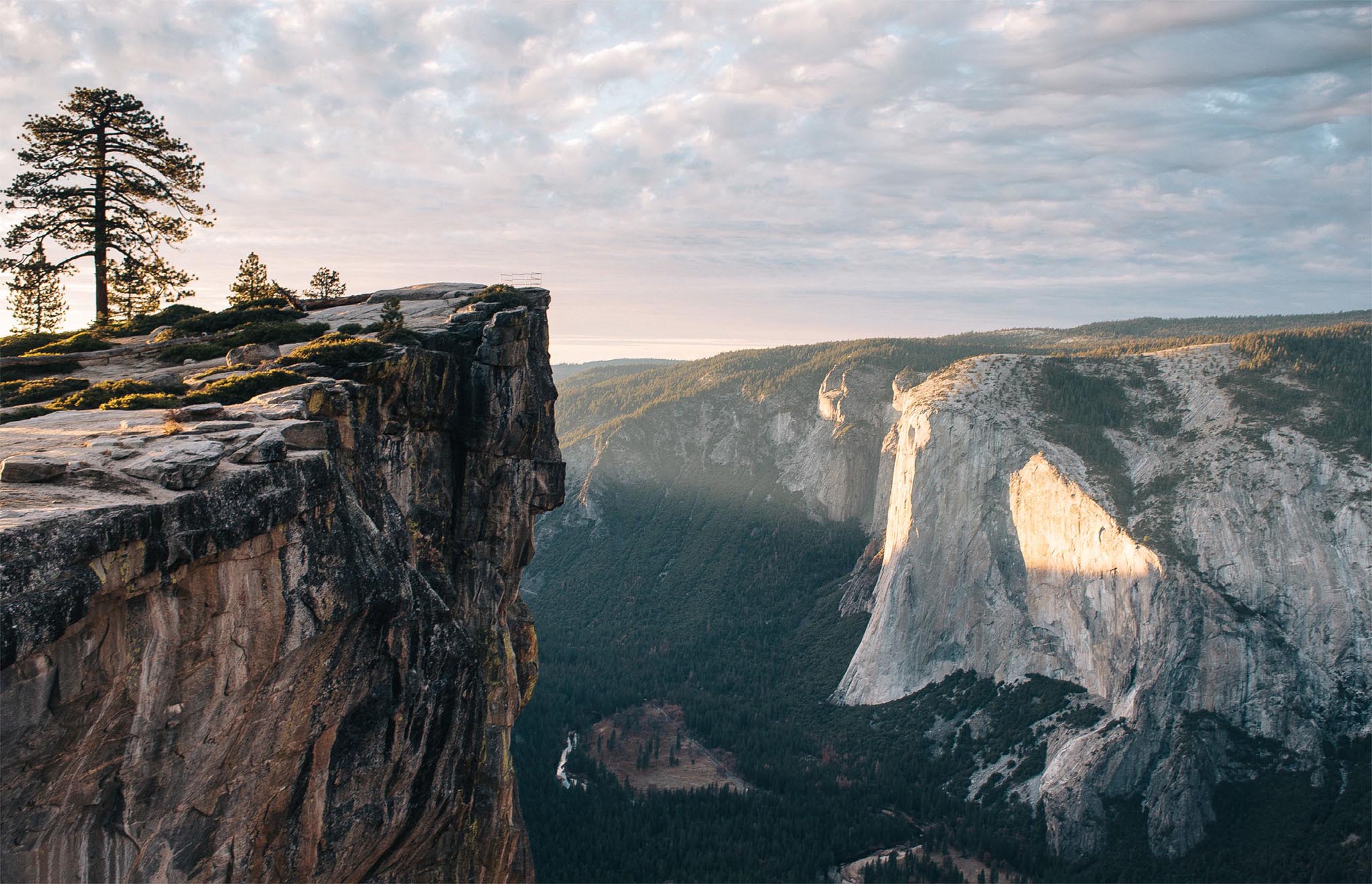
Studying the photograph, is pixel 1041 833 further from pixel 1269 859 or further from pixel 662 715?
pixel 662 715

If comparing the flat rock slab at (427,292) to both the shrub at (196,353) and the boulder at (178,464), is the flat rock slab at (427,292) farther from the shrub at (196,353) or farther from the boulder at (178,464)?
the boulder at (178,464)

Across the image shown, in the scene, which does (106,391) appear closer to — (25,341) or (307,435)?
(307,435)

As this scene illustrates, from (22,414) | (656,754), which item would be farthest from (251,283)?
(656,754)

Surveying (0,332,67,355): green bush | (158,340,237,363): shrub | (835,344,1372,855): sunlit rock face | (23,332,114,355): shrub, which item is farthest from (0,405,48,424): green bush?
(835,344,1372,855): sunlit rock face

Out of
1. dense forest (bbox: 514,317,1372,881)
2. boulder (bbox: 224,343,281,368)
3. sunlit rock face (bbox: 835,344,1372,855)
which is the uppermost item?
boulder (bbox: 224,343,281,368)

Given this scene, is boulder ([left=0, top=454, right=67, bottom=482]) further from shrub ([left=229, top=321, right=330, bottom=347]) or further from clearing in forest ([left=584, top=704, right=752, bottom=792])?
clearing in forest ([left=584, top=704, right=752, bottom=792])

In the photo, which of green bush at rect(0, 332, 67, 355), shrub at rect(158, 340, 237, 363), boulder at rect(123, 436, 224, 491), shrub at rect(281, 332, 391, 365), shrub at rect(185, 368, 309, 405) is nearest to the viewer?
boulder at rect(123, 436, 224, 491)
